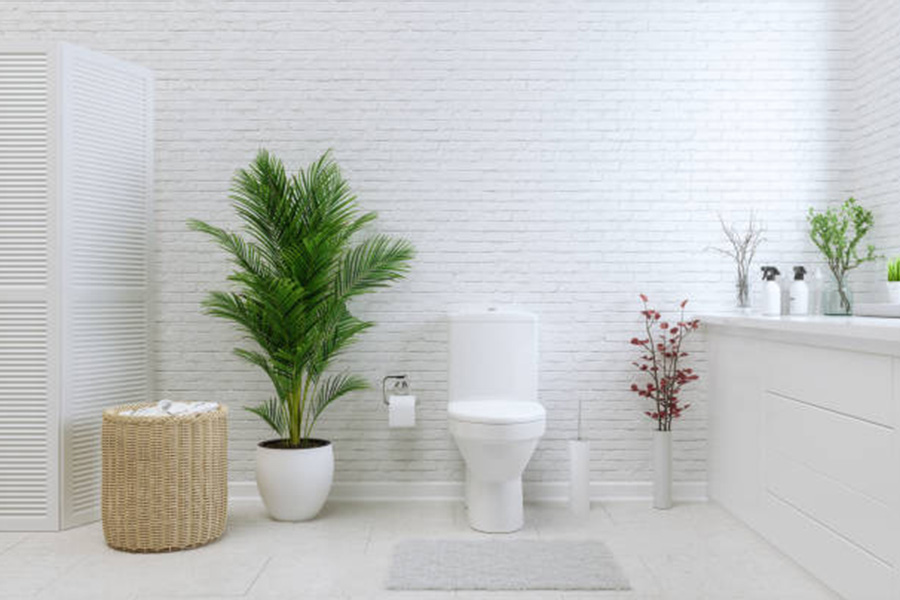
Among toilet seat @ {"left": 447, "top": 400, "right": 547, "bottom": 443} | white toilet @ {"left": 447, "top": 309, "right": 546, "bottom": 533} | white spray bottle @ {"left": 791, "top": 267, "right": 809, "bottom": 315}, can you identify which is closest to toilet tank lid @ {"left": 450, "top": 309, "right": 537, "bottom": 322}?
white toilet @ {"left": 447, "top": 309, "right": 546, "bottom": 533}

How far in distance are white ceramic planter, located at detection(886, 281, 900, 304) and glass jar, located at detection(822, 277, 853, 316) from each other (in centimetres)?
15

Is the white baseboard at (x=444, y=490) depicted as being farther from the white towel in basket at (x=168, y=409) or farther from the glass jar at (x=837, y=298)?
the glass jar at (x=837, y=298)

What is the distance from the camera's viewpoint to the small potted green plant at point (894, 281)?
9.87ft

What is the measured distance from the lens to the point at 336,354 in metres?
3.54

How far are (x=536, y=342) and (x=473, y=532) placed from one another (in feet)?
2.84

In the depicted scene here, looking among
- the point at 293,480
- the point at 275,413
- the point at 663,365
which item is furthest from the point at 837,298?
the point at 275,413

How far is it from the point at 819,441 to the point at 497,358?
1367 millimetres

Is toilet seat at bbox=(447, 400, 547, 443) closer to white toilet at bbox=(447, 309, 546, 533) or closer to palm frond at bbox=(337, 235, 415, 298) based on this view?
white toilet at bbox=(447, 309, 546, 533)

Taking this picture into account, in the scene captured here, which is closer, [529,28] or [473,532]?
[473,532]

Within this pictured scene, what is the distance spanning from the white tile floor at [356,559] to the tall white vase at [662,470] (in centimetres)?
6

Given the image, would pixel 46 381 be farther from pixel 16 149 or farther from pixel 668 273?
pixel 668 273

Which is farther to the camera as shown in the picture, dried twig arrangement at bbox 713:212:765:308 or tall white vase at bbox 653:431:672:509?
dried twig arrangement at bbox 713:212:765:308

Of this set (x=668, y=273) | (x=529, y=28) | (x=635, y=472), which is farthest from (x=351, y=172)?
(x=635, y=472)

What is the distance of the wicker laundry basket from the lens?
2799 mm
